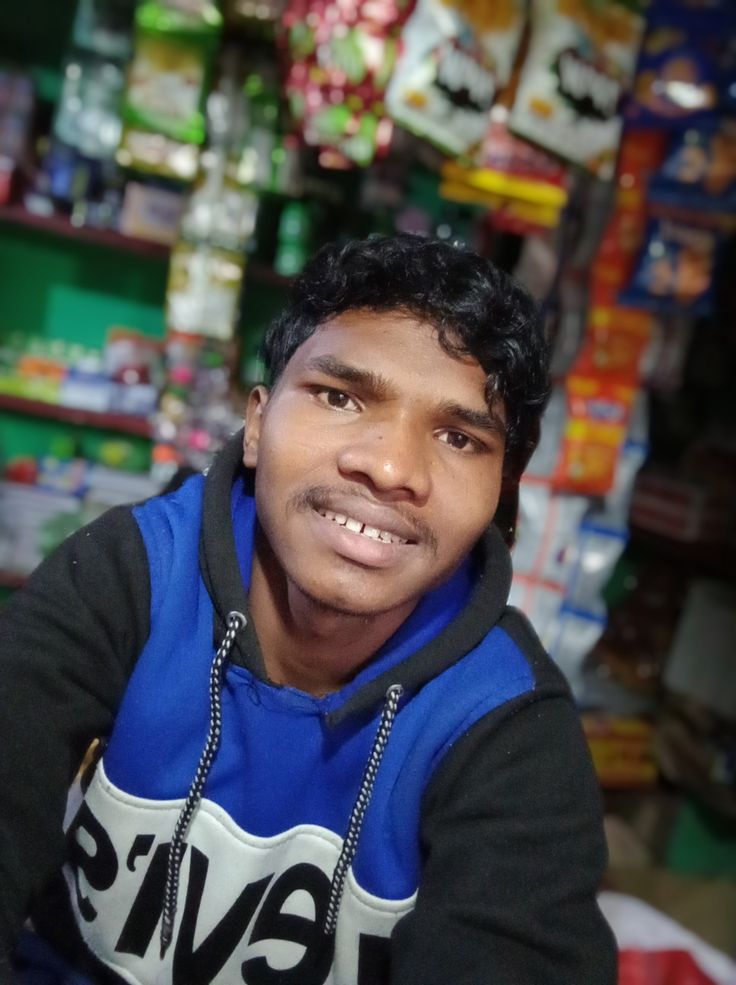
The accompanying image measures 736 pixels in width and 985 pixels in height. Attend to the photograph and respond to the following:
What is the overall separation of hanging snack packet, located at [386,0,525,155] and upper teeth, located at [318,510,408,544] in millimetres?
1029

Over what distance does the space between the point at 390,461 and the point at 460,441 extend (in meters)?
0.09

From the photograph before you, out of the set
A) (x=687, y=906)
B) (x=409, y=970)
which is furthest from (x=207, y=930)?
(x=687, y=906)

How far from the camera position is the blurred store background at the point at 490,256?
1.51 meters

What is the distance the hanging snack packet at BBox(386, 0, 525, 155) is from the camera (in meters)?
1.40

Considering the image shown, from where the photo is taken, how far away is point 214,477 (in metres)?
0.76

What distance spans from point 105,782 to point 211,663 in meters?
0.14

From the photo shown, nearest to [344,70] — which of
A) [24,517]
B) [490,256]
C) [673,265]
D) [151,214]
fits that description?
[490,256]

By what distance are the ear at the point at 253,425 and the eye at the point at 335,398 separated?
9cm

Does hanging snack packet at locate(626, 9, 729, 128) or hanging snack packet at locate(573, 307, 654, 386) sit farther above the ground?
hanging snack packet at locate(626, 9, 729, 128)

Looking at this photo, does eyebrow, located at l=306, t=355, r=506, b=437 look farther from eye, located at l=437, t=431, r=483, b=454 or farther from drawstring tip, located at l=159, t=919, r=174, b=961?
drawstring tip, located at l=159, t=919, r=174, b=961

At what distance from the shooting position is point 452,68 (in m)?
1.41

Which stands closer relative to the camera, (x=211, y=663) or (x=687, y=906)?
(x=211, y=663)

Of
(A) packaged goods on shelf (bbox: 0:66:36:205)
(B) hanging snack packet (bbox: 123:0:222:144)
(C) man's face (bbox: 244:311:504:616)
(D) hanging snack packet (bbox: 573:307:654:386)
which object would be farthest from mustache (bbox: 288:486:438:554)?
(A) packaged goods on shelf (bbox: 0:66:36:205)

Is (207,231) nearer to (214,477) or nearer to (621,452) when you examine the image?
(621,452)
